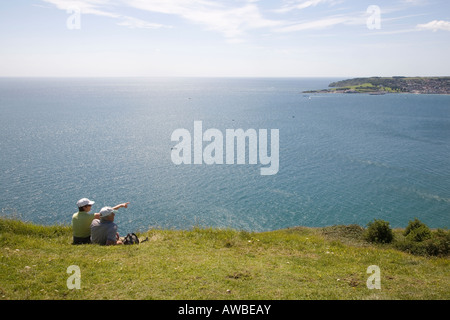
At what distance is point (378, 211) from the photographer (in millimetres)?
40094

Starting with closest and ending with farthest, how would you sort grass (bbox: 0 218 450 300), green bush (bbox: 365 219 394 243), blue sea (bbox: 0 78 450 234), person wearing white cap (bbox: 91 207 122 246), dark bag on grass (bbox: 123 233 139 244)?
1. grass (bbox: 0 218 450 300)
2. person wearing white cap (bbox: 91 207 122 246)
3. dark bag on grass (bbox: 123 233 139 244)
4. green bush (bbox: 365 219 394 243)
5. blue sea (bbox: 0 78 450 234)

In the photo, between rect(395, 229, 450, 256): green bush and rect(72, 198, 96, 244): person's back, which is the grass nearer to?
rect(72, 198, 96, 244): person's back

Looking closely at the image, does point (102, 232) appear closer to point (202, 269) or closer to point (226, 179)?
point (202, 269)

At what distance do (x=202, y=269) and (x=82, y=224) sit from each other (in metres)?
5.64

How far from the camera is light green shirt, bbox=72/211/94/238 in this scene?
12.2 meters

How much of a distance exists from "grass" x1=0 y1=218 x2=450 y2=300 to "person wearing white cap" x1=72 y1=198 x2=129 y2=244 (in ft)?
2.17

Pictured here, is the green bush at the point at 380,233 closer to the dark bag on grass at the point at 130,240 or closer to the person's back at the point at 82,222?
the dark bag on grass at the point at 130,240

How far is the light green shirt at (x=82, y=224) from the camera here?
40.1 feet

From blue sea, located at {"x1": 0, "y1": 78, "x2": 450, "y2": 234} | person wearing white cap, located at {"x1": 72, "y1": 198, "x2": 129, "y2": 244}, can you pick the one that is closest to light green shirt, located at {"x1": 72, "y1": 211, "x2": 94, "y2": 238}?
person wearing white cap, located at {"x1": 72, "y1": 198, "x2": 129, "y2": 244}

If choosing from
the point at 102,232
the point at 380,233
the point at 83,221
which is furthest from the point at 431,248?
the point at 83,221

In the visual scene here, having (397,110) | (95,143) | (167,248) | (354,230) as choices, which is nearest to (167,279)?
(167,248)

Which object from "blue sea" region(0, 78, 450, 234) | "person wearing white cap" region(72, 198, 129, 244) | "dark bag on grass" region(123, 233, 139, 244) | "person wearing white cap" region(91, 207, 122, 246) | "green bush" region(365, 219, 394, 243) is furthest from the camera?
"blue sea" region(0, 78, 450, 234)

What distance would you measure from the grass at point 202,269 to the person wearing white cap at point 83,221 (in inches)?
26.1

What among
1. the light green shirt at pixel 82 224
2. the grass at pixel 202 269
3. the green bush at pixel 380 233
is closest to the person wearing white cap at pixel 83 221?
the light green shirt at pixel 82 224
